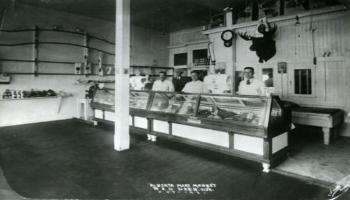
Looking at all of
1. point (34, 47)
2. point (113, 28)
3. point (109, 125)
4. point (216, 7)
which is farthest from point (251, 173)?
point (113, 28)

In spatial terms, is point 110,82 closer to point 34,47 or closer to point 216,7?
point 34,47

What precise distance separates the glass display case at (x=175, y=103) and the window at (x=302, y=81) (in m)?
3.28

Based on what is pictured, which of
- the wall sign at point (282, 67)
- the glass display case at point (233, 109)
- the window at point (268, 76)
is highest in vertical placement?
the wall sign at point (282, 67)

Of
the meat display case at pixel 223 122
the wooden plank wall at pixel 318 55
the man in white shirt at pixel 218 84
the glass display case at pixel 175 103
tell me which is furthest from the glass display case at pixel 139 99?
the wooden plank wall at pixel 318 55

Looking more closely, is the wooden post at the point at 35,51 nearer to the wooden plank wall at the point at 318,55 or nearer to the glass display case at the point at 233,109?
the glass display case at the point at 233,109

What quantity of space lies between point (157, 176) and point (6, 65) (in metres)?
6.01

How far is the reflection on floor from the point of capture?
347 cm

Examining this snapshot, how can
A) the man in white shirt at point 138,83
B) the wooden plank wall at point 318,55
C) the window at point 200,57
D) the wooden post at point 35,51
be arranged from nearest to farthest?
1. the wooden plank wall at point 318,55
2. the man in white shirt at point 138,83
3. the wooden post at point 35,51
4. the window at point 200,57

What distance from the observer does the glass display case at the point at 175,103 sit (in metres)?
4.50

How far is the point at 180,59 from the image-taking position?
34.1ft

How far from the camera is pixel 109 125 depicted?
264 inches

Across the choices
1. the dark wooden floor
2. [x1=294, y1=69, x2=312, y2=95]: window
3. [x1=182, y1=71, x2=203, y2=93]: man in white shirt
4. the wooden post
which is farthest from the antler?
the wooden post

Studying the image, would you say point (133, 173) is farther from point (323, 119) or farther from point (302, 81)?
point (302, 81)

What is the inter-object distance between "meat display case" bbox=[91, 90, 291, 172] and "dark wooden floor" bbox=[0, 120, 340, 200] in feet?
0.83
